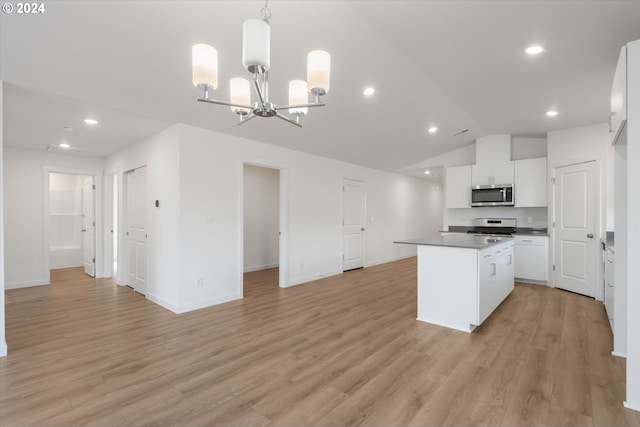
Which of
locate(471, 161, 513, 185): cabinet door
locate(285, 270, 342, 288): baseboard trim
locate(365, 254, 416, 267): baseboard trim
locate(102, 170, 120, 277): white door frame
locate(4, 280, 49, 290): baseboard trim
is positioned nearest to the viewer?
locate(4, 280, 49, 290): baseboard trim

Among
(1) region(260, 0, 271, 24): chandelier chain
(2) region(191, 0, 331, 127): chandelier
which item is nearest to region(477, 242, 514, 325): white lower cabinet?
(2) region(191, 0, 331, 127): chandelier

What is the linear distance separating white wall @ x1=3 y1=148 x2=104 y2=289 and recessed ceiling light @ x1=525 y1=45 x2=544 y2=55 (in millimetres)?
7216

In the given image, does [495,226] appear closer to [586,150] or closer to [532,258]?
[532,258]

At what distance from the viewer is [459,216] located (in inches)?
262

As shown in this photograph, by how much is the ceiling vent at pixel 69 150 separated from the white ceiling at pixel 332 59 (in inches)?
19.0

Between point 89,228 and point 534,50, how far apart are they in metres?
7.75

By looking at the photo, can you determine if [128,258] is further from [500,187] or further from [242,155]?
[500,187]

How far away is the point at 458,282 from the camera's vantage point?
331 cm

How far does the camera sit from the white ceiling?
86.8 inches

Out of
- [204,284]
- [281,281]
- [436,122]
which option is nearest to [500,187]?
[436,122]

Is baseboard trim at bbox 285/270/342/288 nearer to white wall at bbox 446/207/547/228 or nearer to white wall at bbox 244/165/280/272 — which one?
white wall at bbox 244/165/280/272

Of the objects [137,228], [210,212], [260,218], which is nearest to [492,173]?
[260,218]

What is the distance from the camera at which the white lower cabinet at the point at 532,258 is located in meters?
5.22

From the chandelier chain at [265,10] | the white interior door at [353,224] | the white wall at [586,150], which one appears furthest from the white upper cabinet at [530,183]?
the chandelier chain at [265,10]
